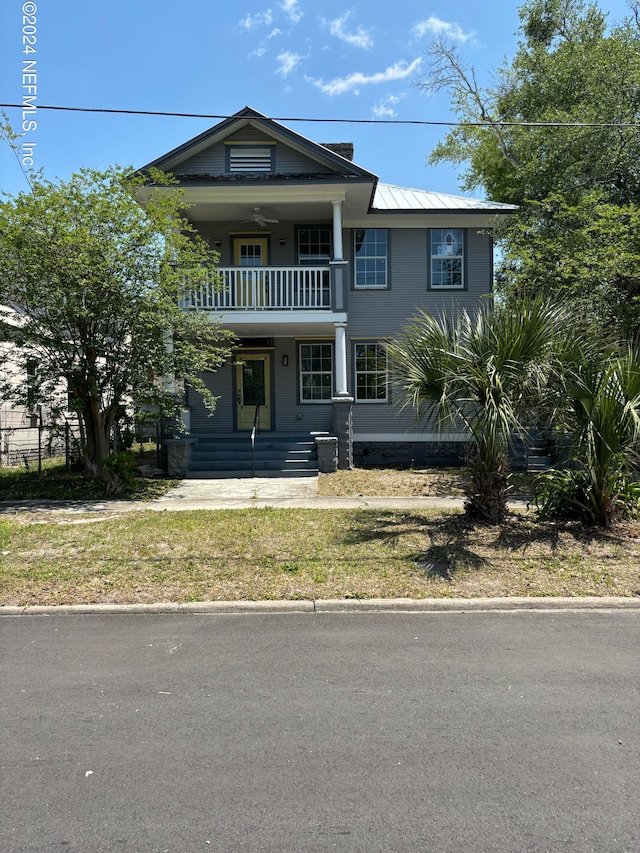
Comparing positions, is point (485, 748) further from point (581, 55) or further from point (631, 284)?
point (581, 55)

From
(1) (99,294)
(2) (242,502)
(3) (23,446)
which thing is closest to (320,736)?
(2) (242,502)

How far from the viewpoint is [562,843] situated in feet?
8.30

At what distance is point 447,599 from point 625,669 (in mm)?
1784

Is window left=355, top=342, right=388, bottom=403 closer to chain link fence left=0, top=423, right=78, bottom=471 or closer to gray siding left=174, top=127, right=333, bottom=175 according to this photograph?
gray siding left=174, top=127, right=333, bottom=175

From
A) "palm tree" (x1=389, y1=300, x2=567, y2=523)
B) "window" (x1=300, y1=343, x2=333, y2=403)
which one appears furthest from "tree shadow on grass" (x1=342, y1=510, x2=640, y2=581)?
"window" (x1=300, y1=343, x2=333, y2=403)

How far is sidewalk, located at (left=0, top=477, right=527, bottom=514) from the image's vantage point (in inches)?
396

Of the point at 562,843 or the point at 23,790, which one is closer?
the point at 562,843

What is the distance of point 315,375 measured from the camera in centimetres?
1730

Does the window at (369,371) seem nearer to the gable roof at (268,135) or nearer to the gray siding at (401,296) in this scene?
the gray siding at (401,296)

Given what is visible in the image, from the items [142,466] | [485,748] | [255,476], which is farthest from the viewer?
[142,466]

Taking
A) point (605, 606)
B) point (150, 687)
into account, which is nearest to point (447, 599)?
point (605, 606)

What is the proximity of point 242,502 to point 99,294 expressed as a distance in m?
4.83

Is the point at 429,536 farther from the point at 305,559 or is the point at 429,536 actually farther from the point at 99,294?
the point at 99,294

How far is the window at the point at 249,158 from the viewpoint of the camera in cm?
1565
